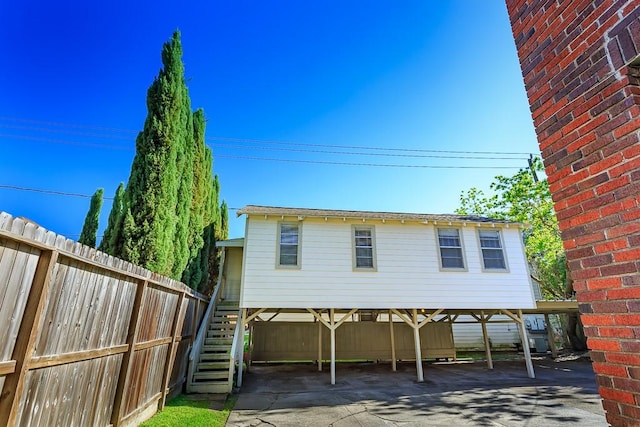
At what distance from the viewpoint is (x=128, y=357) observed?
167 inches

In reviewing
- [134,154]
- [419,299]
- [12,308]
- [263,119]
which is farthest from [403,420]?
[263,119]

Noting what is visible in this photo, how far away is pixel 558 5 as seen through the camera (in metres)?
2.14

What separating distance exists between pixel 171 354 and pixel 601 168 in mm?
6911

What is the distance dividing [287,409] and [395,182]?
12.3 m

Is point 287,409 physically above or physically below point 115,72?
below

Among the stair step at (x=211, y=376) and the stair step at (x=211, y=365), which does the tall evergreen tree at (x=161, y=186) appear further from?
the stair step at (x=211, y=376)

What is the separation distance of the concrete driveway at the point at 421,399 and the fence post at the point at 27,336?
383 cm

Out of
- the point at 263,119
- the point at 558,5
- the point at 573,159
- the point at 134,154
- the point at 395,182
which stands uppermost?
the point at 263,119

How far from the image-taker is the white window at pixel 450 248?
1020cm

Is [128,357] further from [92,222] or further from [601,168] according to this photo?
[92,222]

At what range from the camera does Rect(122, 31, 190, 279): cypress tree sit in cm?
781

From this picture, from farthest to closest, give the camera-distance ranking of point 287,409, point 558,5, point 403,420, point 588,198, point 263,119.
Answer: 1. point 263,119
2. point 287,409
3. point 403,420
4. point 558,5
5. point 588,198

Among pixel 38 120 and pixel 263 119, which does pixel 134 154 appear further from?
pixel 38 120

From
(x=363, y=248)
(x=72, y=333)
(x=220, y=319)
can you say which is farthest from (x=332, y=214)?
(x=72, y=333)
